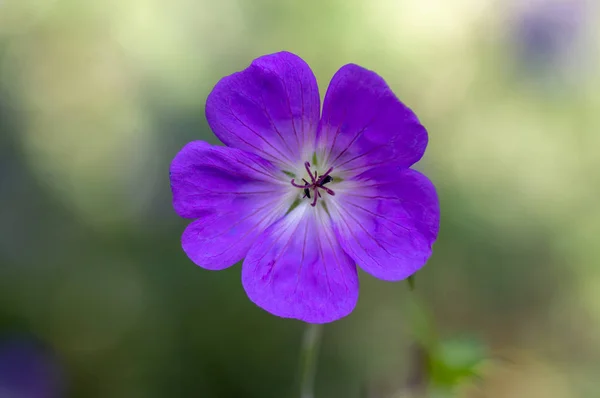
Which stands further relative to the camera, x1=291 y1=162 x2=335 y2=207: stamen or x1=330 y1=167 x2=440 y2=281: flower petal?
x1=291 y1=162 x2=335 y2=207: stamen

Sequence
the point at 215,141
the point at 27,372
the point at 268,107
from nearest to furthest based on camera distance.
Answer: the point at 268,107 < the point at 215,141 < the point at 27,372

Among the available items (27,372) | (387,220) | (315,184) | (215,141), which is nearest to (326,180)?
(315,184)

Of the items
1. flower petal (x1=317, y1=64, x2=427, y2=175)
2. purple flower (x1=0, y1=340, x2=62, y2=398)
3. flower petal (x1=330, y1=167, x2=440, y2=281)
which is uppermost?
flower petal (x1=317, y1=64, x2=427, y2=175)

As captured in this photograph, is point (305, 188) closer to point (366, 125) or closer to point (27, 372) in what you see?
point (366, 125)

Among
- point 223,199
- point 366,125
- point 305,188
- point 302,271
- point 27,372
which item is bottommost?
point 27,372

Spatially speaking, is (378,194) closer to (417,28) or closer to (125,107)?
(125,107)

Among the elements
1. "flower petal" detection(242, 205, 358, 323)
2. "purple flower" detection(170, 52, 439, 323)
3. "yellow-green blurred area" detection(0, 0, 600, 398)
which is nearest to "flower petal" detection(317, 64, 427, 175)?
"purple flower" detection(170, 52, 439, 323)

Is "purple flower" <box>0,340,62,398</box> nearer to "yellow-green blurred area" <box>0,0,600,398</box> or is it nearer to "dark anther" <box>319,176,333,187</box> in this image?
"yellow-green blurred area" <box>0,0,600,398</box>
